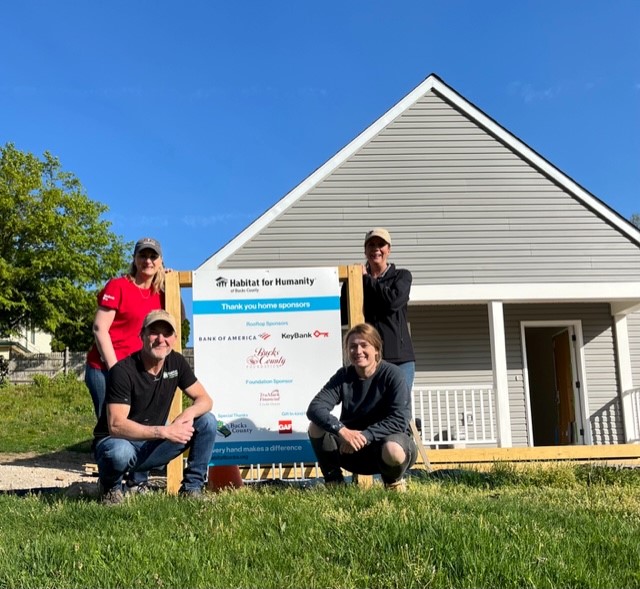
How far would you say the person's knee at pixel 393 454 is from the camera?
4328mm

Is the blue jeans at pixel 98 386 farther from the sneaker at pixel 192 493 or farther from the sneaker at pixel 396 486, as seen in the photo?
the sneaker at pixel 396 486

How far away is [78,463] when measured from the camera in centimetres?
1145

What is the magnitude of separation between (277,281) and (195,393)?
1.35 meters

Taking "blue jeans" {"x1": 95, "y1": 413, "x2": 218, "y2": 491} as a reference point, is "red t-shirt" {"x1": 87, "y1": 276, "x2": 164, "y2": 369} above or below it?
above

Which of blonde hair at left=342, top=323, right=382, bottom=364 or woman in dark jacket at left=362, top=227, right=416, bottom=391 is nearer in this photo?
blonde hair at left=342, top=323, right=382, bottom=364

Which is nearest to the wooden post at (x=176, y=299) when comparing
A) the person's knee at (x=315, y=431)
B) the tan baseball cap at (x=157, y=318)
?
the tan baseball cap at (x=157, y=318)

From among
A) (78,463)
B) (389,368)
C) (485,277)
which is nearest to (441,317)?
(485,277)

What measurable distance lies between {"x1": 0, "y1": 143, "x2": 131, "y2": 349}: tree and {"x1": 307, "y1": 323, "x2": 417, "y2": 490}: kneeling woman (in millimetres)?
24745

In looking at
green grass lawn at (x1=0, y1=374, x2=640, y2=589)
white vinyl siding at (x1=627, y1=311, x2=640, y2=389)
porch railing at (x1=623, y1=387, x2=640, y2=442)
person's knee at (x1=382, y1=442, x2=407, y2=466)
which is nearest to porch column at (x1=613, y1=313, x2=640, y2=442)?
porch railing at (x1=623, y1=387, x2=640, y2=442)

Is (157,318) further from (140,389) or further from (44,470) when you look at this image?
(44,470)

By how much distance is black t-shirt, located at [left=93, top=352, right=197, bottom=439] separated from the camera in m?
4.32

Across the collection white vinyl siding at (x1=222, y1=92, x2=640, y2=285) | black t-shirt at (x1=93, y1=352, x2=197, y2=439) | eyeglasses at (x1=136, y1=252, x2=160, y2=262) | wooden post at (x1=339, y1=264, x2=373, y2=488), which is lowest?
black t-shirt at (x1=93, y1=352, x2=197, y2=439)

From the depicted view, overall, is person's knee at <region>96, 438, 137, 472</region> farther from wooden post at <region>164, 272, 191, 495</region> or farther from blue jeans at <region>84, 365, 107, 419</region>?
wooden post at <region>164, 272, 191, 495</region>

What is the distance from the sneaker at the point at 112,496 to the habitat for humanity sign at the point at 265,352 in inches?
45.1
